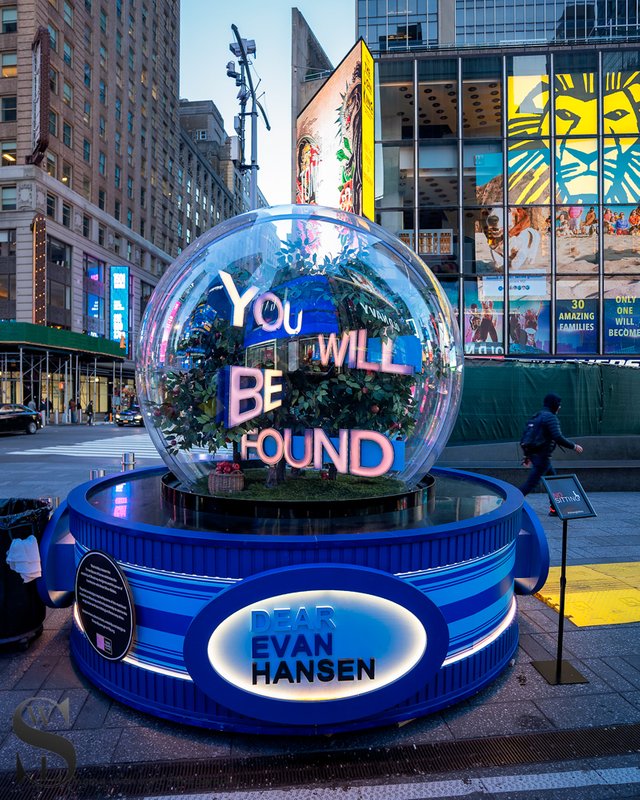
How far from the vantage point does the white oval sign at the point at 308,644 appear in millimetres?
3346

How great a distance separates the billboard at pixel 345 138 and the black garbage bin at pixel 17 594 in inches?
617

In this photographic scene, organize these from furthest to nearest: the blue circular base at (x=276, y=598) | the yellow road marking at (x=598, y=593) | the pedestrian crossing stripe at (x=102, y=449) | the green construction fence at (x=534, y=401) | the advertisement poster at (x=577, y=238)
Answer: the advertisement poster at (x=577, y=238) < the pedestrian crossing stripe at (x=102, y=449) < the green construction fence at (x=534, y=401) < the yellow road marking at (x=598, y=593) < the blue circular base at (x=276, y=598)

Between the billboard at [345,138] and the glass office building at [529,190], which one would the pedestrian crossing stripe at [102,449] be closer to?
the billboard at [345,138]

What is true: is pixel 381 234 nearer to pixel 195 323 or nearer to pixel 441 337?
pixel 441 337

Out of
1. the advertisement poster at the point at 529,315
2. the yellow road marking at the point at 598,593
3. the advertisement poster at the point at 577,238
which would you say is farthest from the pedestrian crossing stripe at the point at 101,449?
the advertisement poster at the point at 577,238

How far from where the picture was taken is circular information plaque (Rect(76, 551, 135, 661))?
3.69 m

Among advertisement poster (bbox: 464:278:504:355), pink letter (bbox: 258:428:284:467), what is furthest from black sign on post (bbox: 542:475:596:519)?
advertisement poster (bbox: 464:278:504:355)

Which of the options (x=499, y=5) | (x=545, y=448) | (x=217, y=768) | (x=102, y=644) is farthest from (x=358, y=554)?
(x=499, y=5)

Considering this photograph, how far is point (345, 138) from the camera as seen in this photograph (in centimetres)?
2184

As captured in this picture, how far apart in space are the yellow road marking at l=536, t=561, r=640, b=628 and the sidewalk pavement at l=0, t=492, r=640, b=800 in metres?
0.77

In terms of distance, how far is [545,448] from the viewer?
8.90 m

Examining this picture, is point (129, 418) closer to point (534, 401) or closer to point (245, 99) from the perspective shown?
point (245, 99)

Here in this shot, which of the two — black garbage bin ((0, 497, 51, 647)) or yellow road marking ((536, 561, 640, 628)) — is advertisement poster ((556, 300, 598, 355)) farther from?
black garbage bin ((0, 497, 51, 647))

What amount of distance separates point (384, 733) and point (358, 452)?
196 centimetres
